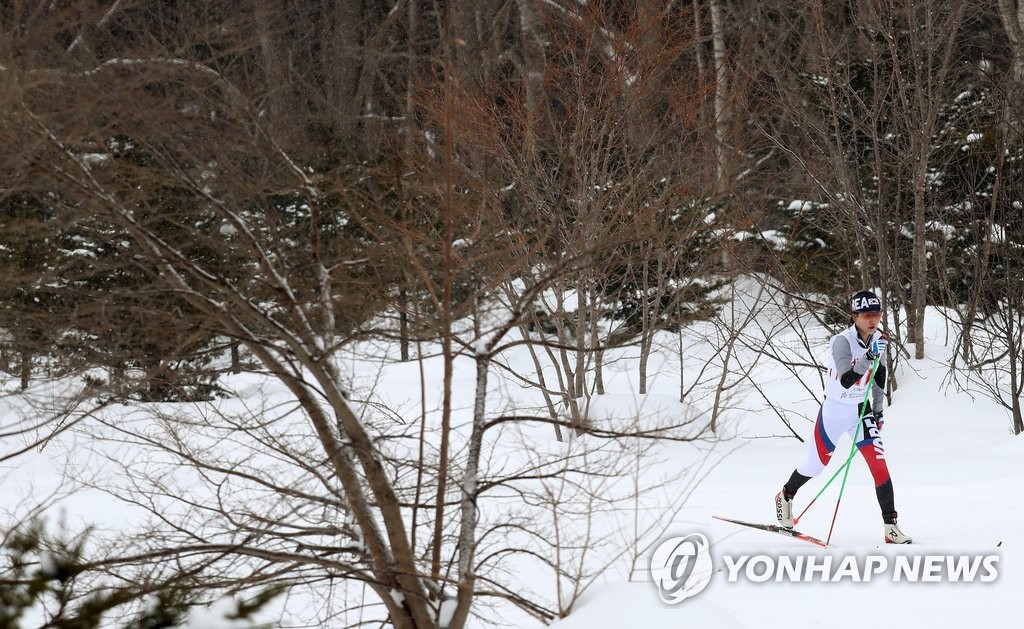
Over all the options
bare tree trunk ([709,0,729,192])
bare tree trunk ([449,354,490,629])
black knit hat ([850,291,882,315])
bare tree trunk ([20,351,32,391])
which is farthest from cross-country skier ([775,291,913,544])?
bare tree trunk ([20,351,32,391])

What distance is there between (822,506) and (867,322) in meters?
2.04

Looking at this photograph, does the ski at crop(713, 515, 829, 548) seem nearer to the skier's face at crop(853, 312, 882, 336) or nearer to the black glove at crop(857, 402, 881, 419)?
the black glove at crop(857, 402, 881, 419)

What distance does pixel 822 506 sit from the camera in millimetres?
7473

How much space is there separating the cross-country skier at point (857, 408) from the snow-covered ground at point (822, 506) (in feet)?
0.92

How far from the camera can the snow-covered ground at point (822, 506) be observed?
4.68 m

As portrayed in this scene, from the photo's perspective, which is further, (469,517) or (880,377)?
(880,377)

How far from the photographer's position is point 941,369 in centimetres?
1189

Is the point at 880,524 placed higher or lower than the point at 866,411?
lower

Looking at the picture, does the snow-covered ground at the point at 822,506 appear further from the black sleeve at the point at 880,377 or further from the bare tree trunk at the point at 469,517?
the black sleeve at the point at 880,377

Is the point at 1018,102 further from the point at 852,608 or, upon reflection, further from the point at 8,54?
the point at 8,54

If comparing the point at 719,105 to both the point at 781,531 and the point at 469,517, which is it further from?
the point at 469,517

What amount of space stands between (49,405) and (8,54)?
1.82 metres

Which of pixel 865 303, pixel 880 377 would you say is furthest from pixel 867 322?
pixel 880 377

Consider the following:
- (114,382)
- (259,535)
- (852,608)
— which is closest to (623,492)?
(852,608)
